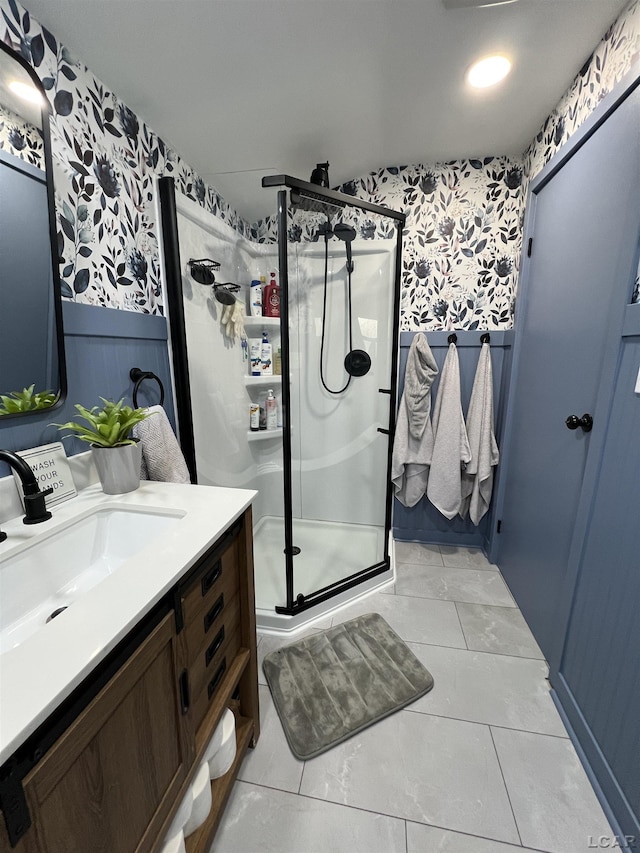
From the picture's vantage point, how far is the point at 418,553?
2383mm

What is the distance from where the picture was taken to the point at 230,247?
1.99m

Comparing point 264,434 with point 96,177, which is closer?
point 96,177

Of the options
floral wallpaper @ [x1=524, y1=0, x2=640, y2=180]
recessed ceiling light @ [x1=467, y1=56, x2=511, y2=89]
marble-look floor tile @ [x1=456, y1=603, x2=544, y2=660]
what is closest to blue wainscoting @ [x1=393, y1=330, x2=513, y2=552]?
marble-look floor tile @ [x1=456, y1=603, x2=544, y2=660]

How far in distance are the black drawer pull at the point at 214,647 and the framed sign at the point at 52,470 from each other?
1.98 ft

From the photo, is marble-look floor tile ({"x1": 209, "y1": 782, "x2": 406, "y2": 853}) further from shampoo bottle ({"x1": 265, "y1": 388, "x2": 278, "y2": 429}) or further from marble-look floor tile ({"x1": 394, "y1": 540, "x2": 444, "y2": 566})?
shampoo bottle ({"x1": 265, "y1": 388, "x2": 278, "y2": 429})

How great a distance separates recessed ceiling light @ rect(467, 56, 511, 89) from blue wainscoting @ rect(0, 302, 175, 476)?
1.58 metres

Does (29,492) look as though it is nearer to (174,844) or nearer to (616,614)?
(174,844)

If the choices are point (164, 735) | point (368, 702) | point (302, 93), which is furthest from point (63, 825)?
point (302, 93)

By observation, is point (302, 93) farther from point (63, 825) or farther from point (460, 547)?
point (460, 547)

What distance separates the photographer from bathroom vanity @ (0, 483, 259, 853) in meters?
0.47

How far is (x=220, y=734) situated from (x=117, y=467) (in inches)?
32.8

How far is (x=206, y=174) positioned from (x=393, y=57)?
1021 mm

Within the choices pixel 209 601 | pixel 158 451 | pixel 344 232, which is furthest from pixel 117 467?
pixel 344 232

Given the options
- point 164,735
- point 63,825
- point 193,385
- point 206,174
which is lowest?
point 164,735
